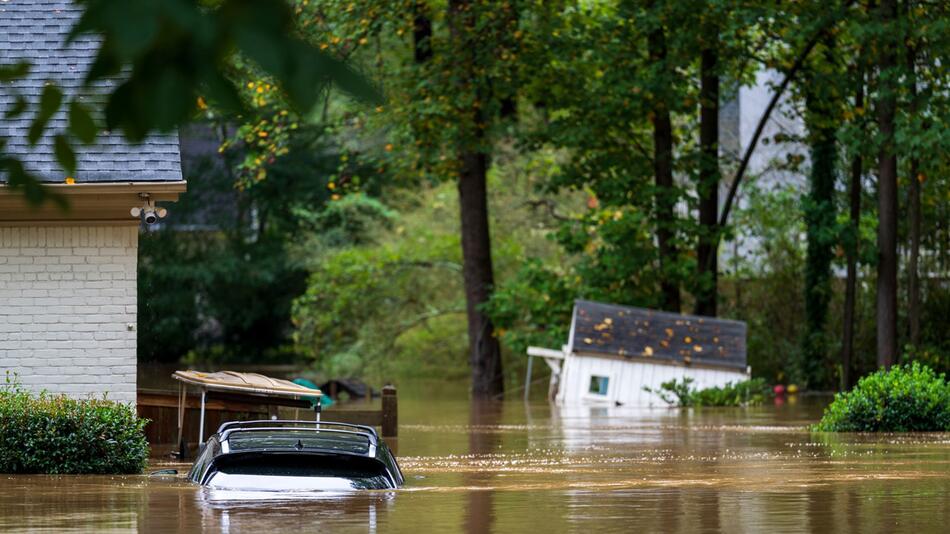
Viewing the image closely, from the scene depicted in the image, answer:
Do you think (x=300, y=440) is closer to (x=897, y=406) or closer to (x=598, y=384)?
(x=897, y=406)

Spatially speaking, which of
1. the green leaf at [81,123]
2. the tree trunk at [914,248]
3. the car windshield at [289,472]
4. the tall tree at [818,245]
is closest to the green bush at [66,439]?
the car windshield at [289,472]

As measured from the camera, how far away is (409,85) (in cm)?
3278

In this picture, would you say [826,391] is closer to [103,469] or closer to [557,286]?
[557,286]

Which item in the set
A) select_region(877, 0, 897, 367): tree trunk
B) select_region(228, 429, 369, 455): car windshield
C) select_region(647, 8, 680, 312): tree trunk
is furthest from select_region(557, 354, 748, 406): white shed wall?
select_region(228, 429, 369, 455): car windshield

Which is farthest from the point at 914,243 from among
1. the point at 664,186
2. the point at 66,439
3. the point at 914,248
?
the point at 66,439

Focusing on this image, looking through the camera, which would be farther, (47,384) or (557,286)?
(557,286)

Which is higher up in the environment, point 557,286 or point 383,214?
point 383,214

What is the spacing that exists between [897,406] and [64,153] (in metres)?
17.9

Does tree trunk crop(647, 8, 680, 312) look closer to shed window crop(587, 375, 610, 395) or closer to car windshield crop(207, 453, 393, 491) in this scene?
shed window crop(587, 375, 610, 395)

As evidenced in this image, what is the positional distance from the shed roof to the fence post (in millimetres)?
10345

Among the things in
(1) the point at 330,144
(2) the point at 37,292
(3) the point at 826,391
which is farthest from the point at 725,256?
(2) the point at 37,292

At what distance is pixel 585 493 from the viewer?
13016 millimetres

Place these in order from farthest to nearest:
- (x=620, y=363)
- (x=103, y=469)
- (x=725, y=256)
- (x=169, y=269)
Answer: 1. (x=169, y=269)
2. (x=725, y=256)
3. (x=620, y=363)
4. (x=103, y=469)

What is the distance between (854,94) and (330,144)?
1147 inches
